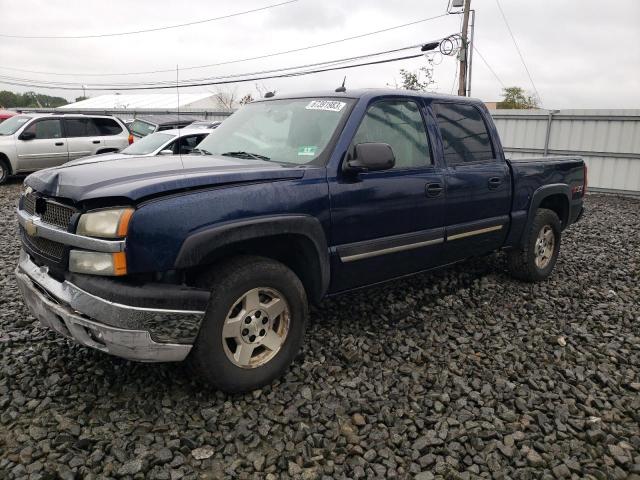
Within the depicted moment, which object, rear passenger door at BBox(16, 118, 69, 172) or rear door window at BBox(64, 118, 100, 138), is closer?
rear passenger door at BBox(16, 118, 69, 172)

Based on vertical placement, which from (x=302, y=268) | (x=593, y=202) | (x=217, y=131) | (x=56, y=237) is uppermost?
(x=217, y=131)

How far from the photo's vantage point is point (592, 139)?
13055 millimetres

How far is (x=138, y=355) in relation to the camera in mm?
2455

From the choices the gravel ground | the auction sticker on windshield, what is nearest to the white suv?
the gravel ground

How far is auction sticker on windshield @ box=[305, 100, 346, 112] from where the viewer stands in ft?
11.3

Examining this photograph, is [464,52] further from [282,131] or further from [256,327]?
[256,327]

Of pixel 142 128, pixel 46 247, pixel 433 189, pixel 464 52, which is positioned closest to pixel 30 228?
pixel 46 247

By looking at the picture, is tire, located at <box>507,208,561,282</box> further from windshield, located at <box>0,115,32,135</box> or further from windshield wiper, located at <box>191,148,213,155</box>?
windshield, located at <box>0,115,32,135</box>

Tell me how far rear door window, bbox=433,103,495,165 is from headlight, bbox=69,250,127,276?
263 cm

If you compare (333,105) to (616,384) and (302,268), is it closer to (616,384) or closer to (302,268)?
(302,268)

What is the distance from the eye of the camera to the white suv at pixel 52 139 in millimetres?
11391

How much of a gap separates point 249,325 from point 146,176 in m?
1.01

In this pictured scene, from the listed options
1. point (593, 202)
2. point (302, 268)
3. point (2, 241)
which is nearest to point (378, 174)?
point (302, 268)

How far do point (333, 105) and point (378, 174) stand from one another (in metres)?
0.62
